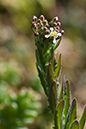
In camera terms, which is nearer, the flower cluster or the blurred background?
the flower cluster

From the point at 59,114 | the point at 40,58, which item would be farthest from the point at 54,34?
the point at 59,114

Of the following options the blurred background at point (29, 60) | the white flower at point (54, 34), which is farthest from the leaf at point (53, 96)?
the blurred background at point (29, 60)

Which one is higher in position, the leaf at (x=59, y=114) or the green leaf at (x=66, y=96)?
the green leaf at (x=66, y=96)

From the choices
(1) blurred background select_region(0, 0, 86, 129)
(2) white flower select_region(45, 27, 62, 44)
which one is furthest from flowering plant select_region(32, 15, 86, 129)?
(1) blurred background select_region(0, 0, 86, 129)

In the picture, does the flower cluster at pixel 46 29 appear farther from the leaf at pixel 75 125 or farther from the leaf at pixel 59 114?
the leaf at pixel 75 125

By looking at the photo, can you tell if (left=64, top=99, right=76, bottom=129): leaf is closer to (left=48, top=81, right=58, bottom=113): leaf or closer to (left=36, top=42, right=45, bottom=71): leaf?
(left=48, top=81, right=58, bottom=113): leaf

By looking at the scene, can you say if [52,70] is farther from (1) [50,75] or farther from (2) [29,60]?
(2) [29,60]
